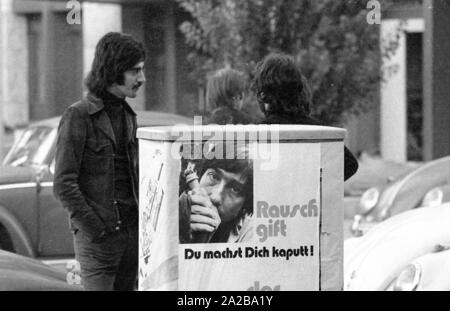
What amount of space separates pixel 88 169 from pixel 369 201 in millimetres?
5763

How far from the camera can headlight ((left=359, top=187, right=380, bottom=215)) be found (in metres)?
10.1

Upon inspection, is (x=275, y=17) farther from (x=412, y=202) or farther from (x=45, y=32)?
(x=45, y=32)

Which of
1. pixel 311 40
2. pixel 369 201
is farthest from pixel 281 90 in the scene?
pixel 311 40

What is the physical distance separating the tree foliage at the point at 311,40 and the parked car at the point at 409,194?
3.06m

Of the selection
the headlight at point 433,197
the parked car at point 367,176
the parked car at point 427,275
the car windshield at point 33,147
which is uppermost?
the car windshield at point 33,147

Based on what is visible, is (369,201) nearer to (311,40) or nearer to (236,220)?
(311,40)

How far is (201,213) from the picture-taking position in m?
3.64

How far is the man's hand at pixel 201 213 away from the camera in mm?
3631

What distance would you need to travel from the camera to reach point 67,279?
4613mm

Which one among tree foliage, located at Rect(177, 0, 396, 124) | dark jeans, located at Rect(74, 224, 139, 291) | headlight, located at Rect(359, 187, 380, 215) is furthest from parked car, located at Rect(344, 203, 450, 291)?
tree foliage, located at Rect(177, 0, 396, 124)

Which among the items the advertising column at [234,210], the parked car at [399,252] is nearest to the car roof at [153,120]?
the parked car at [399,252]

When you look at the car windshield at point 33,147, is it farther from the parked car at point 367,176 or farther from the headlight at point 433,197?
the parked car at point 367,176

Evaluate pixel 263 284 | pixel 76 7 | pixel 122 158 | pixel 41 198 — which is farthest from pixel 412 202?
pixel 263 284
